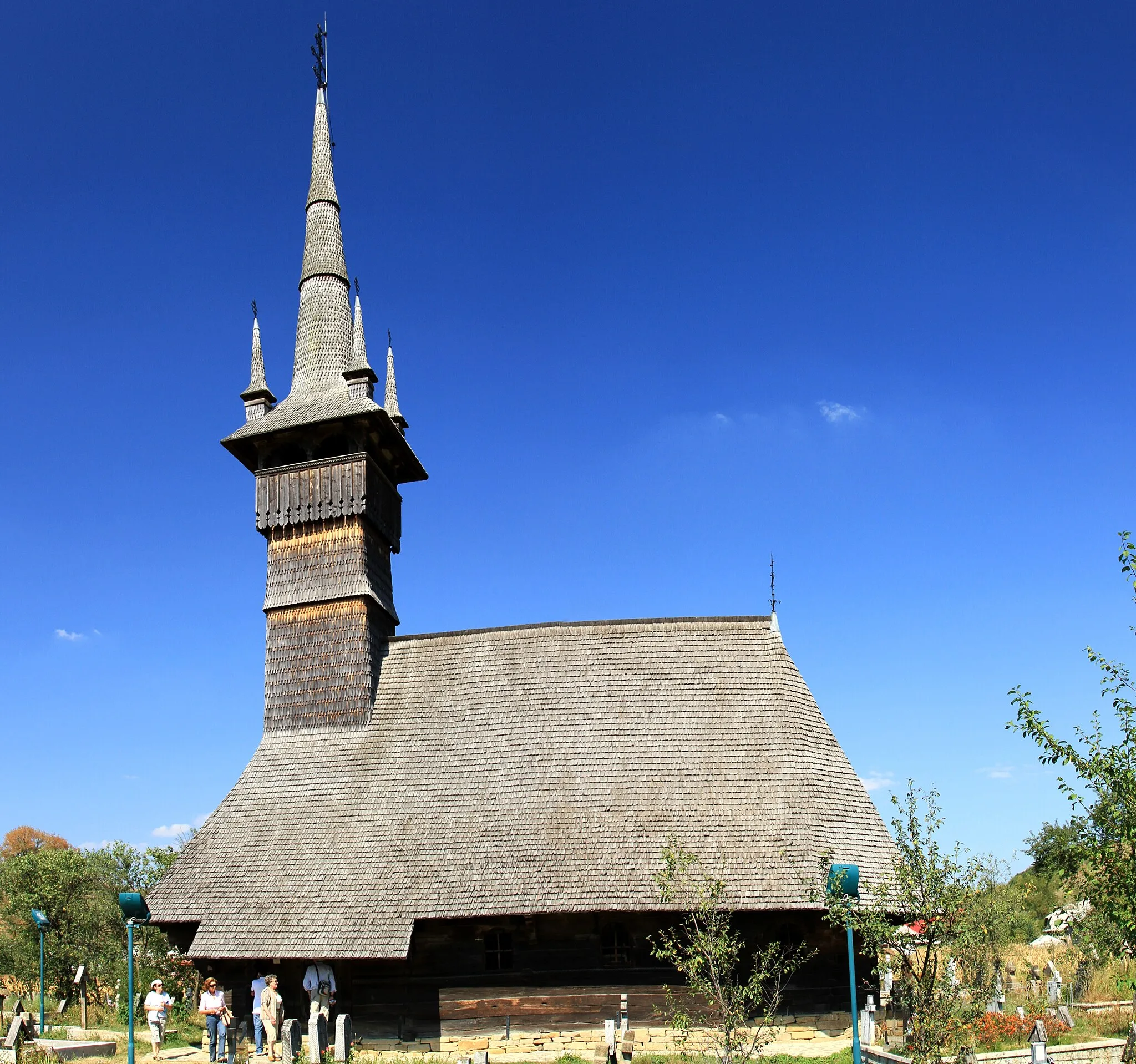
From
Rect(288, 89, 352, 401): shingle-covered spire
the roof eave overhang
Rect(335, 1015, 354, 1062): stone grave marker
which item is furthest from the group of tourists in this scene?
Rect(288, 89, 352, 401): shingle-covered spire

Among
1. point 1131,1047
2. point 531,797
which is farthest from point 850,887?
point 531,797

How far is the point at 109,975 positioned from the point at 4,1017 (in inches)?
135

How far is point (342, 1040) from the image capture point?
15719 mm

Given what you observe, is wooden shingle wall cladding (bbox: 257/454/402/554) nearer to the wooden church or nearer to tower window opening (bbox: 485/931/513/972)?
the wooden church

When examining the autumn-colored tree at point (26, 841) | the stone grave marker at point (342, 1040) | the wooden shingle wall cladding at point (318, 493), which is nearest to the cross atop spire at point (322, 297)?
the wooden shingle wall cladding at point (318, 493)

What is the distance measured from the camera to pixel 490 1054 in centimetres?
1731

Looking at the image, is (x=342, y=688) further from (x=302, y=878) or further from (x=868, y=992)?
(x=868, y=992)

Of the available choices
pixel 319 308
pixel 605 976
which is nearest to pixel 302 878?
pixel 605 976

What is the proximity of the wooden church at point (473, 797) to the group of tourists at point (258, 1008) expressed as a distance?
462 millimetres

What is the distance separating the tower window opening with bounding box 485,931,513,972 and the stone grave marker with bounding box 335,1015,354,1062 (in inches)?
119

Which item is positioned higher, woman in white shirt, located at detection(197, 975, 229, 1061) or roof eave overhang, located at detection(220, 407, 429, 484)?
roof eave overhang, located at detection(220, 407, 429, 484)

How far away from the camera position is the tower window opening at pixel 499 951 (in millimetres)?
18125

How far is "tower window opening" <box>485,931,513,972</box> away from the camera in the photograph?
59.5 ft

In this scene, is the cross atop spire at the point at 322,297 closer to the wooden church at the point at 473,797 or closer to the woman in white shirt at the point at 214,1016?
the wooden church at the point at 473,797
